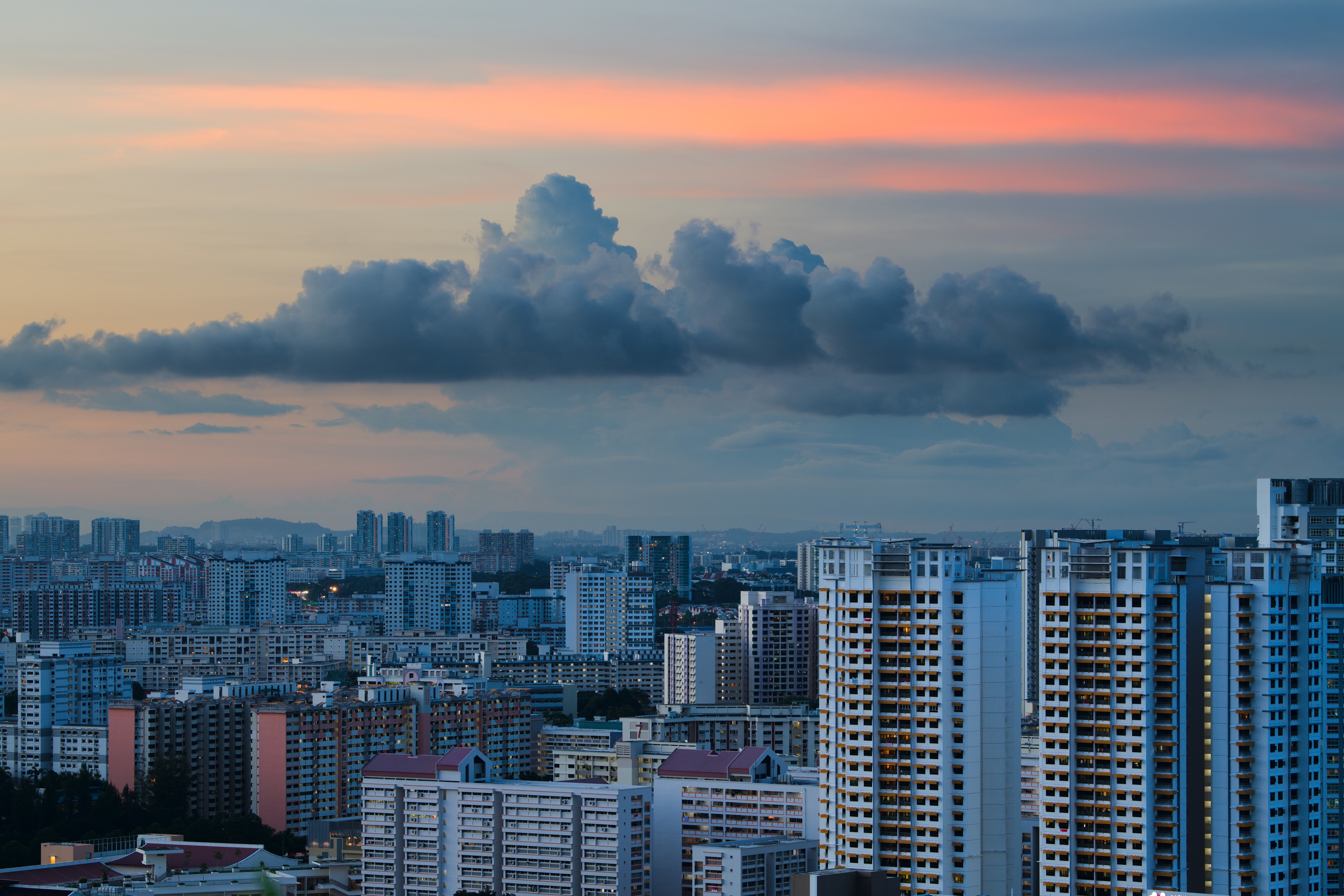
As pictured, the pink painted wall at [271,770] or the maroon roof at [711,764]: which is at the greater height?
the maroon roof at [711,764]

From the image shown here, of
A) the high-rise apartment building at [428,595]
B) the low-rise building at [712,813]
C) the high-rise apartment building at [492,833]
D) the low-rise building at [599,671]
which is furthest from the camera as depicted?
the high-rise apartment building at [428,595]

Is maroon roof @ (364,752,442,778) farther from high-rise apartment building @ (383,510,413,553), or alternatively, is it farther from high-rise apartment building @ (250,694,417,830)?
high-rise apartment building @ (383,510,413,553)

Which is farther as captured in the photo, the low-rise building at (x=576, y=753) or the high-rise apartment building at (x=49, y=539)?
the high-rise apartment building at (x=49, y=539)

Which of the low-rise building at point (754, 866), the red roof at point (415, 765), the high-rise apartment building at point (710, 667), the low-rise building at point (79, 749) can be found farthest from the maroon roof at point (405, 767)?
the high-rise apartment building at point (710, 667)

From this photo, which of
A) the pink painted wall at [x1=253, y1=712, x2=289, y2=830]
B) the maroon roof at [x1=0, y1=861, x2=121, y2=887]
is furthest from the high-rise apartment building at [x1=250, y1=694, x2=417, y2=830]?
the maroon roof at [x1=0, y1=861, x2=121, y2=887]

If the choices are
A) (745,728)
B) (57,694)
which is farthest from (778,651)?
(57,694)

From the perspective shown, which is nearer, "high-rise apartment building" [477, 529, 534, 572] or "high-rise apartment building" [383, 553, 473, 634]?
"high-rise apartment building" [383, 553, 473, 634]

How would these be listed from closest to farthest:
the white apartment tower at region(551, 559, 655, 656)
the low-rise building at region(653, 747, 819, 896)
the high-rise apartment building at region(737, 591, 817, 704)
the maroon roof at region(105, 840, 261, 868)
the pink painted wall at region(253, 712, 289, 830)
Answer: the low-rise building at region(653, 747, 819, 896) < the maroon roof at region(105, 840, 261, 868) < the pink painted wall at region(253, 712, 289, 830) < the high-rise apartment building at region(737, 591, 817, 704) < the white apartment tower at region(551, 559, 655, 656)

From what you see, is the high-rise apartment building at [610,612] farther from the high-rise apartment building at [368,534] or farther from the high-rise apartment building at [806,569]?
the high-rise apartment building at [368,534]
